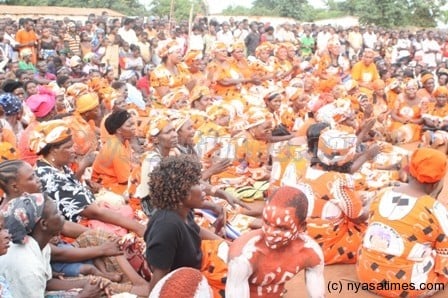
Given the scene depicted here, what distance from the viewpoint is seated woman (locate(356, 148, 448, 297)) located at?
13.3 ft

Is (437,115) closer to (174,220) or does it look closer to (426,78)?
(426,78)

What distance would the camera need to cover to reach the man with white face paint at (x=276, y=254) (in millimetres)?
3064

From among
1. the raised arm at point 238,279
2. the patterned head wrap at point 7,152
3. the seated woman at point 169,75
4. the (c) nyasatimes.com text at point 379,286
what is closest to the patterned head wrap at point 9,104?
the patterned head wrap at point 7,152

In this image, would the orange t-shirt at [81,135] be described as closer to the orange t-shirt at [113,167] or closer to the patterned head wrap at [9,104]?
the patterned head wrap at [9,104]

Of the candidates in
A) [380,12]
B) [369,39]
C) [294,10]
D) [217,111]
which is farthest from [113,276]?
[294,10]

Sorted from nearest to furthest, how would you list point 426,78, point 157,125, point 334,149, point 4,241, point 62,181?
point 4,241, point 62,181, point 334,149, point 157,125, point 426,78

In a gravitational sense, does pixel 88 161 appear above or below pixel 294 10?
below

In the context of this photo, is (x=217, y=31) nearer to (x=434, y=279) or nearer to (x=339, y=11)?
(x=434, y=279)

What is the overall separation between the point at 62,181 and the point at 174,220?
4.14 feet

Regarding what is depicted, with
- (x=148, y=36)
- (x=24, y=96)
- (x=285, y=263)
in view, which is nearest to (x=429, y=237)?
(x=285, y=263)

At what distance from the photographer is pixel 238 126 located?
7.08m

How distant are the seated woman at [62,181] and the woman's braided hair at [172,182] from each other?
2.76 ft

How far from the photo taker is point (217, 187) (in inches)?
255

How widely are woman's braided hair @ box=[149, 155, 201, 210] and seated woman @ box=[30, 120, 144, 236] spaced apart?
2.76ft
